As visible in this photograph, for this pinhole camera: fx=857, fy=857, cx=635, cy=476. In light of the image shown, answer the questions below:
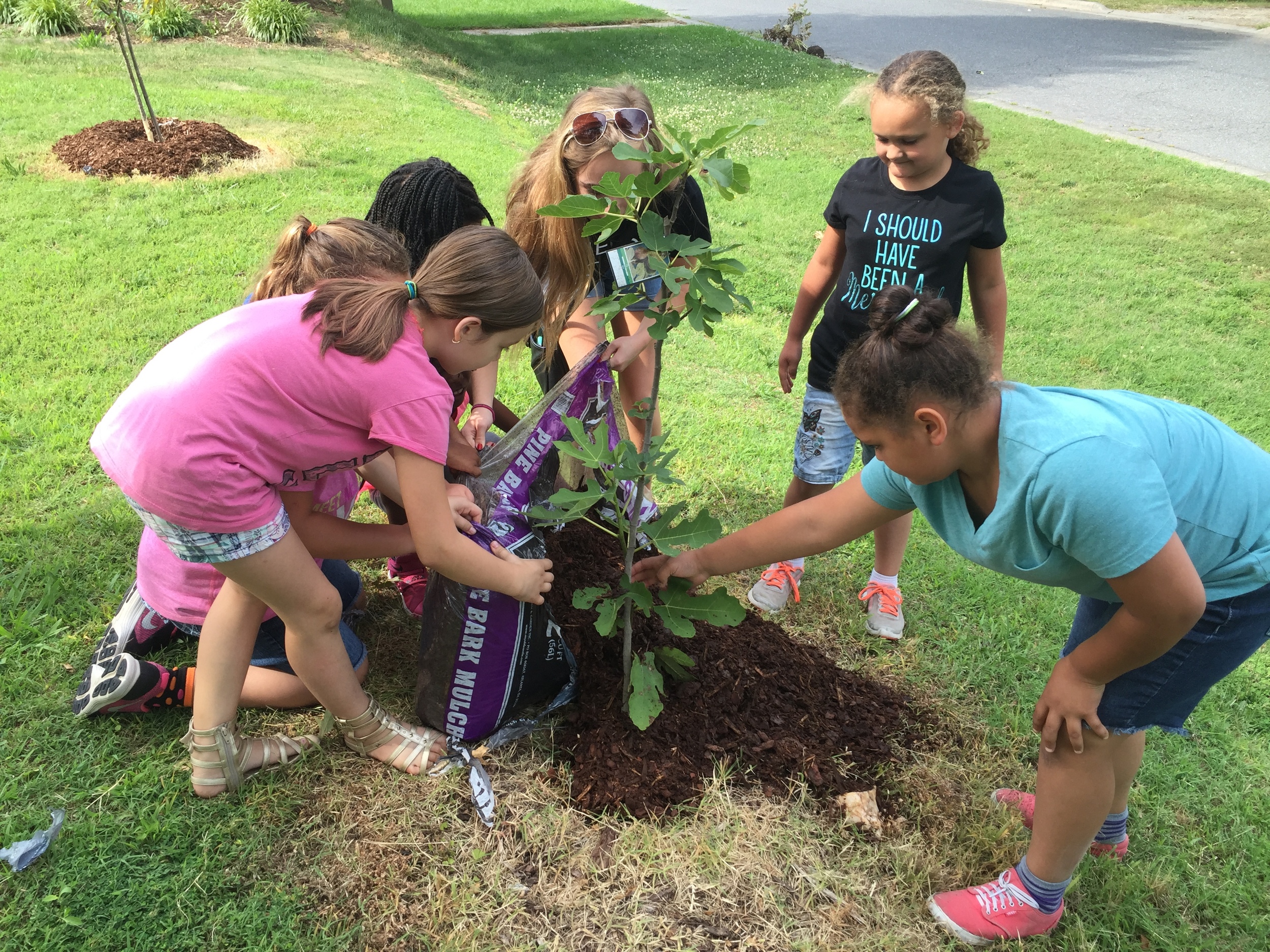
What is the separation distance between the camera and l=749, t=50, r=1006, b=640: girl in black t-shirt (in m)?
2.52

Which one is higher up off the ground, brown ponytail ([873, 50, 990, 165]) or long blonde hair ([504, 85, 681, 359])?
brown ponytail ([873, 50, 990, 165])

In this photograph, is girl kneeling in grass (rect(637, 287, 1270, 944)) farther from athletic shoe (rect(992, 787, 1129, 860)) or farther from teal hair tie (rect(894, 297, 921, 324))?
athletic shoe (rect(992, 787, 1129, 860))

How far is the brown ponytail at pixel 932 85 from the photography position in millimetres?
2451

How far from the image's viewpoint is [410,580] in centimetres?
292

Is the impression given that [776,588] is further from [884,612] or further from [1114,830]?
[1114,830]

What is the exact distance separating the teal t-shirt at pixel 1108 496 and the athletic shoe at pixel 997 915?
0.76 m

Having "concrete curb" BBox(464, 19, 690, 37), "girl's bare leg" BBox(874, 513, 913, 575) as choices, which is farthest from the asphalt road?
"girl's bare leg" BBox(874, 513, 913, 575)

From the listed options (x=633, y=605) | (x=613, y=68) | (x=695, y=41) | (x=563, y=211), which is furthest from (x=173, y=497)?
(x=695, y=41)

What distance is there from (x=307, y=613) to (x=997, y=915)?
5.76 ft

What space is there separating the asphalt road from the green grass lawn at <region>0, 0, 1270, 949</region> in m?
4.59

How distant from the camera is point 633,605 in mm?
2393

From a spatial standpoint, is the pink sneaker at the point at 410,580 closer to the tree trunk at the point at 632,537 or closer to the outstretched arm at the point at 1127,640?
the tree trunk at the point at 632,537

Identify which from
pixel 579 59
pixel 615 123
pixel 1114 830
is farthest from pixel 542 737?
pixel 579 59

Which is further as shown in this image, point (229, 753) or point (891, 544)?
point (891, 544)
